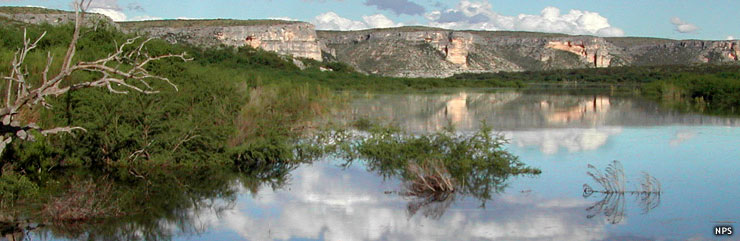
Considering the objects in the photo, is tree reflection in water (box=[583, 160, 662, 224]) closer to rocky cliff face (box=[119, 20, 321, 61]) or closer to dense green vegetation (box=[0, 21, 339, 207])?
dense green vegetation (box=[0, 21, 339, 207])

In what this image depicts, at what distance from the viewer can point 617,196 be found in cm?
975

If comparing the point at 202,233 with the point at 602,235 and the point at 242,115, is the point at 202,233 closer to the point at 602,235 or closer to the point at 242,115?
the point at 602,235

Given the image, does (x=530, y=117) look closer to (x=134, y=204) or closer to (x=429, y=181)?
(x=429, y=181)

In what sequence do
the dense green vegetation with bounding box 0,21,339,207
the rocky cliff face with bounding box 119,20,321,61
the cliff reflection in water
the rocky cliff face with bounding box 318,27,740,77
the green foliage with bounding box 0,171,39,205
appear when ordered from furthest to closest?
the rocky cliff face with bounding box 318,27,740,77 → the rocky cliff face with bounding box 119,20,321,61 → the cliff reflection in water → the dense green vegetation with bounding box 0,21,339,207 → the green foliage with bounding box 0,171,39,205

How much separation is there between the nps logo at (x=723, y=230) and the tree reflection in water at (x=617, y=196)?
0.90 metres

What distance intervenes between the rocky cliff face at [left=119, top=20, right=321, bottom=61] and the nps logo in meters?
60.3

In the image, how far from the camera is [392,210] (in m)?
8.98

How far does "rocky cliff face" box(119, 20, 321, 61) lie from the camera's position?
230ft

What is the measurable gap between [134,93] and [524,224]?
20.3 ft

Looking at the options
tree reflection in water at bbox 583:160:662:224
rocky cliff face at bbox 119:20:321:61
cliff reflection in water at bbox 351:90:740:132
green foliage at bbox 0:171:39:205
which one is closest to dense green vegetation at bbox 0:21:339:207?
green foliage at bbox 0:171:39:205

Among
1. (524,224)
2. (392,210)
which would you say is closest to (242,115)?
(392,210)

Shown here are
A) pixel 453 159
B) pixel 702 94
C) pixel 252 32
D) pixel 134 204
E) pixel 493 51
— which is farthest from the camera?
pixel 493 51

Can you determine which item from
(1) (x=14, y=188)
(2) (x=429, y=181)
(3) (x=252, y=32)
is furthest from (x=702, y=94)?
(3) (x=252, y=32)

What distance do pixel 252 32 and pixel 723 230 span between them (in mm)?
71989
